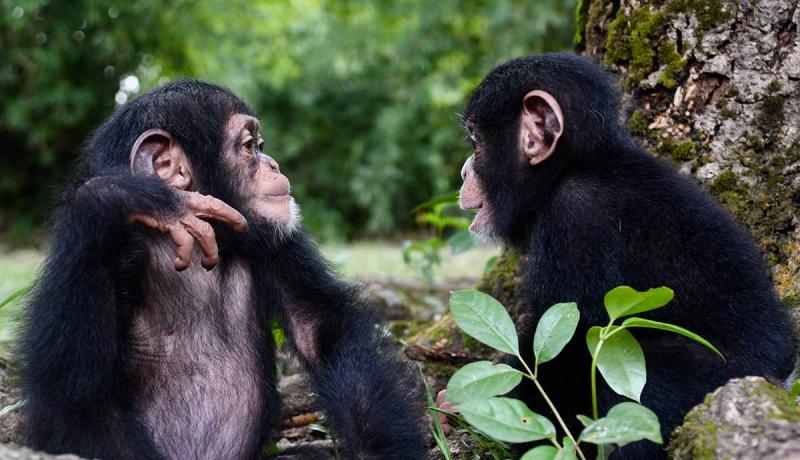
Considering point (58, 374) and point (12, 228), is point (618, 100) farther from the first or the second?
point (12, 228)

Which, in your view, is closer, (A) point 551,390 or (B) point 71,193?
(B) point 71,193

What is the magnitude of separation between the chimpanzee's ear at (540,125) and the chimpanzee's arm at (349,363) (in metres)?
1.04

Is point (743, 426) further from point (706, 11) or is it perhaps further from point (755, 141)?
point (706, 11)

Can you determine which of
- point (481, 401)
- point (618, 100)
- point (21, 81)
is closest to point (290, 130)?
point (21, 81)

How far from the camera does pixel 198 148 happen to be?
3.69 m

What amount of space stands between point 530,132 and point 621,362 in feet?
4.26

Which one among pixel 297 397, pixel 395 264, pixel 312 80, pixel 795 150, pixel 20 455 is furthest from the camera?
pixel 312 80

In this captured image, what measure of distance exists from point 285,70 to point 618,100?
14.6 meters

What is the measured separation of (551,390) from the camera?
11.9 ft

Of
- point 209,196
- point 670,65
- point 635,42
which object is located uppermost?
point 635,42

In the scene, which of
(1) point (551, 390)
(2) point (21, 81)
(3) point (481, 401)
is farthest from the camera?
(2) point (21, 81)

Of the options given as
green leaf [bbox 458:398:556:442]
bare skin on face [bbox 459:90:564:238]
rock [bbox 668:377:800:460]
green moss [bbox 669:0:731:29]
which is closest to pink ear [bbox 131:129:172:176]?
bare skin on face [bbox 459:90:564:238]

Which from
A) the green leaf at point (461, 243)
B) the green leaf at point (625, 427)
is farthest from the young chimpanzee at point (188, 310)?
the green leaf at point (461, 243)

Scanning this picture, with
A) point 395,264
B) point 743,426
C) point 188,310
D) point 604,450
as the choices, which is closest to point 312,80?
point 395,264
